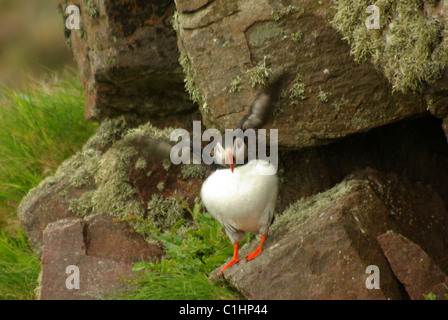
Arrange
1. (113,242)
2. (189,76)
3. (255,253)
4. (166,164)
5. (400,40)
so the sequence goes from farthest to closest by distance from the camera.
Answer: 1. (166,164)
2. (189,76)
3. (113,242)
4. (255,253)
5. (400,40)

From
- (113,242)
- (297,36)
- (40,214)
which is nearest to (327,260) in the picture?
(297,36)

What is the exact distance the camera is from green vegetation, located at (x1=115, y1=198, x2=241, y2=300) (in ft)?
12.4

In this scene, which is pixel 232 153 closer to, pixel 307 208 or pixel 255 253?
pixel 255 253

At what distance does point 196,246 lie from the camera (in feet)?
14.3

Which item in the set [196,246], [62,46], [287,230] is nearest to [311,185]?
[287,230]

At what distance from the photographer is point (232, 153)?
3.68 metres

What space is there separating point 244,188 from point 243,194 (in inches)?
1.7

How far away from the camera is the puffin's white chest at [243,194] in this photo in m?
3.72

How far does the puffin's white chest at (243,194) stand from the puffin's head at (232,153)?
72mm

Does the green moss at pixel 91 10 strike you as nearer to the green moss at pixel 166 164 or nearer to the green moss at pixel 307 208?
the green moss at pixel 166 164

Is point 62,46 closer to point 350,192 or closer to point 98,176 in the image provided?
point 98,176

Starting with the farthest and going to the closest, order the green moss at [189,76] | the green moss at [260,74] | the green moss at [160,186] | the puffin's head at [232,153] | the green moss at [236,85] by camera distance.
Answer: the green moss at [160,186]
the green moss at [189,76]
the green moss at [236,85]
the green moss at [260,74]
the puffin's head at [232,153]

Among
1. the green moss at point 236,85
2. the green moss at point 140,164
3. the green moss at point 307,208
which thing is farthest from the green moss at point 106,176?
the green moss at point 307,208

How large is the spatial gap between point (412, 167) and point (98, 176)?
9.71ft
